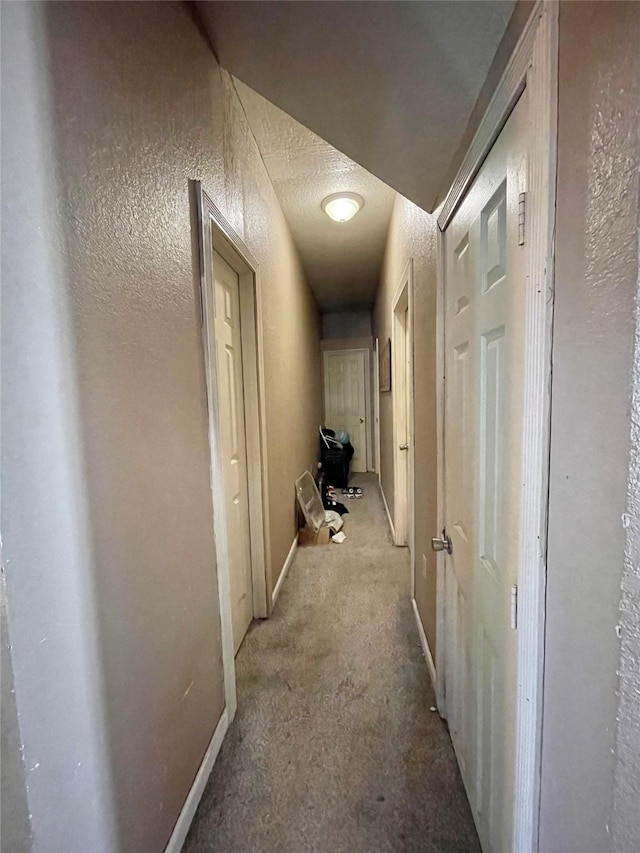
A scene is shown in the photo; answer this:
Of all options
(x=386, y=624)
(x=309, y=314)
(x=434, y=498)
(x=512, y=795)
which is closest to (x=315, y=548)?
(x=386, y=624)

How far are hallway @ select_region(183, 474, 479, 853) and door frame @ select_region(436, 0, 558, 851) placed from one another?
57cm

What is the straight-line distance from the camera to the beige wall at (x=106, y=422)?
0.61m

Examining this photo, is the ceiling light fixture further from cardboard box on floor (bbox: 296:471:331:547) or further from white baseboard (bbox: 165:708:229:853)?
white baseboard (bbox: 165:708:229:853)

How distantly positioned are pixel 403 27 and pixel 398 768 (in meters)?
2.19

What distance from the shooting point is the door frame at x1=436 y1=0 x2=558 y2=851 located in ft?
2.04

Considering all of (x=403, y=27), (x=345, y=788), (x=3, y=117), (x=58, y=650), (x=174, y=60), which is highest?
(x=174, y=60)

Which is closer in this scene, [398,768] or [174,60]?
[174,60]

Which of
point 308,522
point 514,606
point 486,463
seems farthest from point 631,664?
point 308,522

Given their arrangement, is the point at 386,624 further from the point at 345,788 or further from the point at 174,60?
the point at 174,60

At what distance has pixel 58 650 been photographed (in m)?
0.66

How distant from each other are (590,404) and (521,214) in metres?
0.42

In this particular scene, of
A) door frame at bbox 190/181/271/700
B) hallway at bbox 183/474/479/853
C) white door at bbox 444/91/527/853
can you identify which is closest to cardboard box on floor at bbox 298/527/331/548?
hallway at bbox 183/474/479/853

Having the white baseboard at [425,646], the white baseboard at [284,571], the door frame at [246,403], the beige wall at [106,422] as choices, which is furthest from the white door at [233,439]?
the white baseboard at [425,646]

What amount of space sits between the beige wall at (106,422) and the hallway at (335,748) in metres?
0.22
